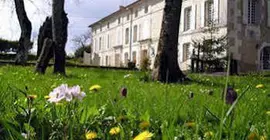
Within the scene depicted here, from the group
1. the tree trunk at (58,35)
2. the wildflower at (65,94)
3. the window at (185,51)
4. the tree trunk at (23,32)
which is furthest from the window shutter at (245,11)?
the wildflower at (65,94)

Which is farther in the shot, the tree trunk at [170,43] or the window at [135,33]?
the window at [135,33]

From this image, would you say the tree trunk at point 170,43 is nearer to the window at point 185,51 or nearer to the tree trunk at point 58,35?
the tree trunk at point 58,35

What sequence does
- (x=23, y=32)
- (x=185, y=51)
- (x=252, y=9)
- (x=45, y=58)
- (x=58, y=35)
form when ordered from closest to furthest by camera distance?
1. (x=45, y=58)
2. (x=58, y=35)
3. (x=23, y=32)
4. (x=252, y=9)
5. (x=185, y=51)

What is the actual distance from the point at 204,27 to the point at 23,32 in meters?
15.1

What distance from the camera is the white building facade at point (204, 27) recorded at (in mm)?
32812

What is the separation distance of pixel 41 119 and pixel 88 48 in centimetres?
7612

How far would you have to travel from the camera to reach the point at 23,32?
2356 cm

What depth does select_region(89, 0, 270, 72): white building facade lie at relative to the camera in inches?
1292

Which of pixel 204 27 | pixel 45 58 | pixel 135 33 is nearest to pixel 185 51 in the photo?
pixel 204 27

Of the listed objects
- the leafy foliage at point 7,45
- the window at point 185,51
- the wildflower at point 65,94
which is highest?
the leafy foliage at point 7,45

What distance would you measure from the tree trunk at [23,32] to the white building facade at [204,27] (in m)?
11.3

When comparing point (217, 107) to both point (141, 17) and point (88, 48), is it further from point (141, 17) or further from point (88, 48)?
point (88, 48)

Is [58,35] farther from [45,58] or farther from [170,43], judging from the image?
[170,43]

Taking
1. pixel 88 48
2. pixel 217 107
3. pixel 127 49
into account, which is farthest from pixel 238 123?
pixel 88 48
